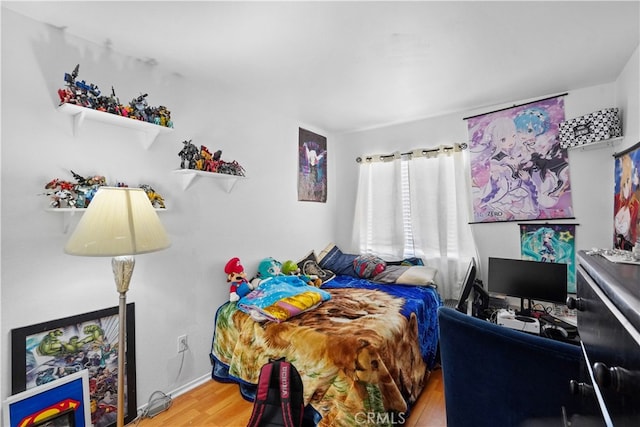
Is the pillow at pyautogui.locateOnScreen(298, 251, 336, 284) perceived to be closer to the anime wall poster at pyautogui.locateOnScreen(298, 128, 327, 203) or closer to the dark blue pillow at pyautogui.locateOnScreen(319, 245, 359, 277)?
Result: the dark blue pillow at pyautogui.locateOnScreen(319, 245, 359, 277)

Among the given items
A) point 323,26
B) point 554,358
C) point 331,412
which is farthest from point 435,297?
point 323,26

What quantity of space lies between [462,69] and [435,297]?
198 centimetres

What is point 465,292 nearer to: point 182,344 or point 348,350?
point 348,350

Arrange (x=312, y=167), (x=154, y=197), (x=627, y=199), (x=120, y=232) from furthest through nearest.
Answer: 1. (x=312, y=167)
2. (x=627, y=199)
3. (x=154, y=197)
4. (x=120, y=232)

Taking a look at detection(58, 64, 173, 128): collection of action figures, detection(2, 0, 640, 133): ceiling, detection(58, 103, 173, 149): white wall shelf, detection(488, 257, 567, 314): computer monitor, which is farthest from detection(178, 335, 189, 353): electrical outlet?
detection(488, 257, 567, 314): computer monitor

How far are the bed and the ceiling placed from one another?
1.84 meters

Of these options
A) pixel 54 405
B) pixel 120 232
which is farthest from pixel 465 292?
pixel 54 405

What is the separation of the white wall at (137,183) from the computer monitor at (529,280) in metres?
2.10

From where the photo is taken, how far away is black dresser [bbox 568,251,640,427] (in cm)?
39

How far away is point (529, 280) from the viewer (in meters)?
2.47

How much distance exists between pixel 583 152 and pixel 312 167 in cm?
268

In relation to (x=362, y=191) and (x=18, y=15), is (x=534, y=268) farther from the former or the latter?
(x=18, y=15)

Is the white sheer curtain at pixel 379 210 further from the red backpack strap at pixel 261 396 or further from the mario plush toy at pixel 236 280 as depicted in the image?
the red backpack strap at pixel 261 396

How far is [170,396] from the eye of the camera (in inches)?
83.0
